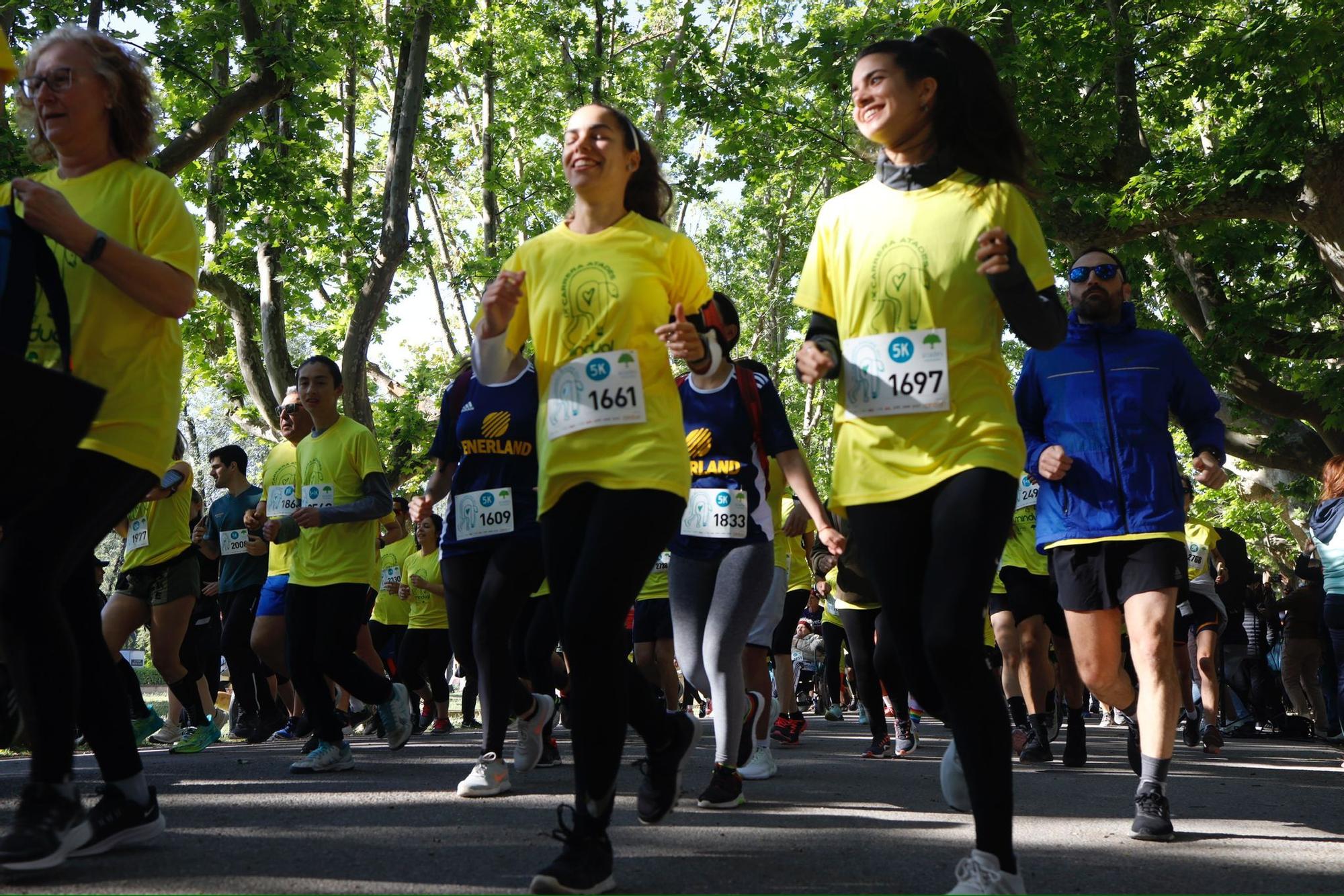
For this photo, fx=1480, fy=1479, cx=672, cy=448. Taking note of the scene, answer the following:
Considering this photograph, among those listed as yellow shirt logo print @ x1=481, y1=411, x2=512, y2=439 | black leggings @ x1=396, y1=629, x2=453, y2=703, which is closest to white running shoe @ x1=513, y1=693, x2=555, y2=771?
yellow shirt logo print @ x1=481, y1=411, x2=512, y2=439

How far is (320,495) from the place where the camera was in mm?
7727

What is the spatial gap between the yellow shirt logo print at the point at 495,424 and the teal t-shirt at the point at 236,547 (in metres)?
4.43

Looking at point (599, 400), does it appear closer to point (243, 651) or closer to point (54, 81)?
point (54, 81)

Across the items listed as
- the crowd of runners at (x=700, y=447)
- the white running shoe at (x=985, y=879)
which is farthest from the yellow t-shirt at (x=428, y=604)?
the white running shoe at (x=985, y=879)

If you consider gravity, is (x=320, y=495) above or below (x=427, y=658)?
above

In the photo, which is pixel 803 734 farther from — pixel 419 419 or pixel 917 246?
pixel 419 419

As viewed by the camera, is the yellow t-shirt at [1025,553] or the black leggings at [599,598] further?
the yellow t-shirt at [1025,553]

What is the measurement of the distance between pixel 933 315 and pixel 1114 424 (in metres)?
1.97

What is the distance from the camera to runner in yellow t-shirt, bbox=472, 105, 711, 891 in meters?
3.81

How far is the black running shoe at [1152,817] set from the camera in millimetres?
4887

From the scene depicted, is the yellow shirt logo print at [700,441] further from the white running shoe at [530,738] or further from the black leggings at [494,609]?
the white running shoe at [530,738]

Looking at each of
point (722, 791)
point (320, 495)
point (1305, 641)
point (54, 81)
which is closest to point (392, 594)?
point (320, 495)

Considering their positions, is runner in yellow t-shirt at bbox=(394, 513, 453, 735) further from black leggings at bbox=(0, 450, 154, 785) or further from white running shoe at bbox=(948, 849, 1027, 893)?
white running shoe at bbox=(948, 849, 1027, 893)

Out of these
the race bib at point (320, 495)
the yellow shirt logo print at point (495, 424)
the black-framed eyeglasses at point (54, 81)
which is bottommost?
the race bib at point (320, 495)
